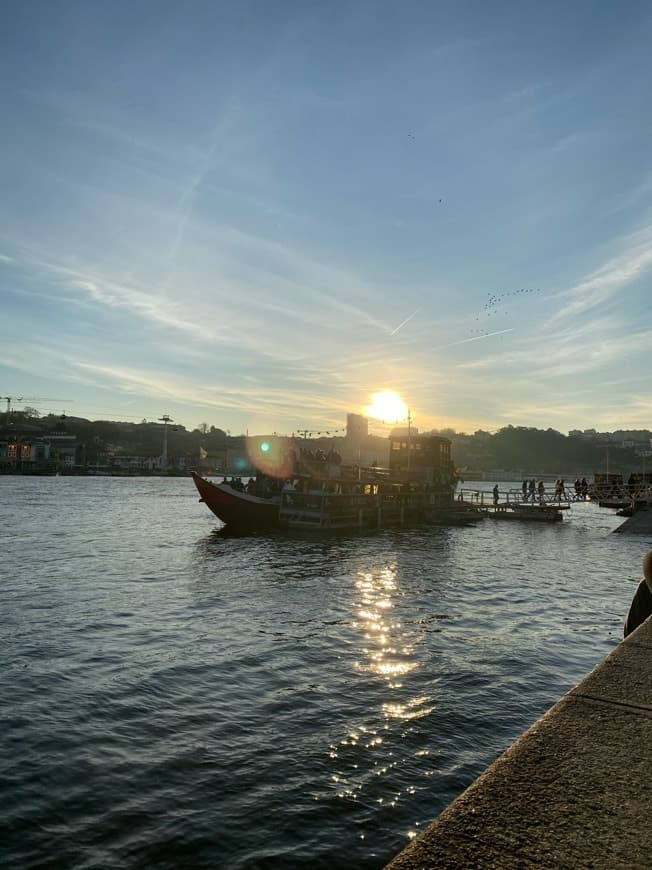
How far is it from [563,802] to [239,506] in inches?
1707

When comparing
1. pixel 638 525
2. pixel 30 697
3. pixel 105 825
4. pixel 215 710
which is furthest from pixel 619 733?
pixel 638 525

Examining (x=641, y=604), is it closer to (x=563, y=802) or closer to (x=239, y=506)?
(x=563, y=802)

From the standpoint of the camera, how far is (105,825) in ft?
24.1

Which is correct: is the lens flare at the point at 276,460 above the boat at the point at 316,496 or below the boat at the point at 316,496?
above

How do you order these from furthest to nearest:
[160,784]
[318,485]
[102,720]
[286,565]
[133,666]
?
[318,485] → [286,565] → [133,666] → [102,720] → [160,784]

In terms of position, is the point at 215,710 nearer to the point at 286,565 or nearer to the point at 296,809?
the point at 296,809

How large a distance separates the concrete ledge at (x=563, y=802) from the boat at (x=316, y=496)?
1573 inches

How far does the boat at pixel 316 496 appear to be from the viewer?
45.0 meters

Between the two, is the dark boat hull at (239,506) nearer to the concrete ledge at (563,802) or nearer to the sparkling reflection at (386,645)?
the sparkling reflection at (386,645)

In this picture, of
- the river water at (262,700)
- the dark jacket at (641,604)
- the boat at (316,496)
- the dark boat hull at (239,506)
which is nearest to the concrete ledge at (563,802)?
the river water at (262,700)

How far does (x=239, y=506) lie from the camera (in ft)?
150

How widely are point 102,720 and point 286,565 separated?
19.5 metres

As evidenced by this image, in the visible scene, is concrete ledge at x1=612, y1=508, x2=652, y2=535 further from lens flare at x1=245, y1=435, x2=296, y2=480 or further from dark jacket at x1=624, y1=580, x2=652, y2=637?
dark jacket at x1=624, y1=580, x2=652, y2=637

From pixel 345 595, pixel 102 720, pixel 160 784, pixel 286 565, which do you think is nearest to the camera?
pixel 160 784
